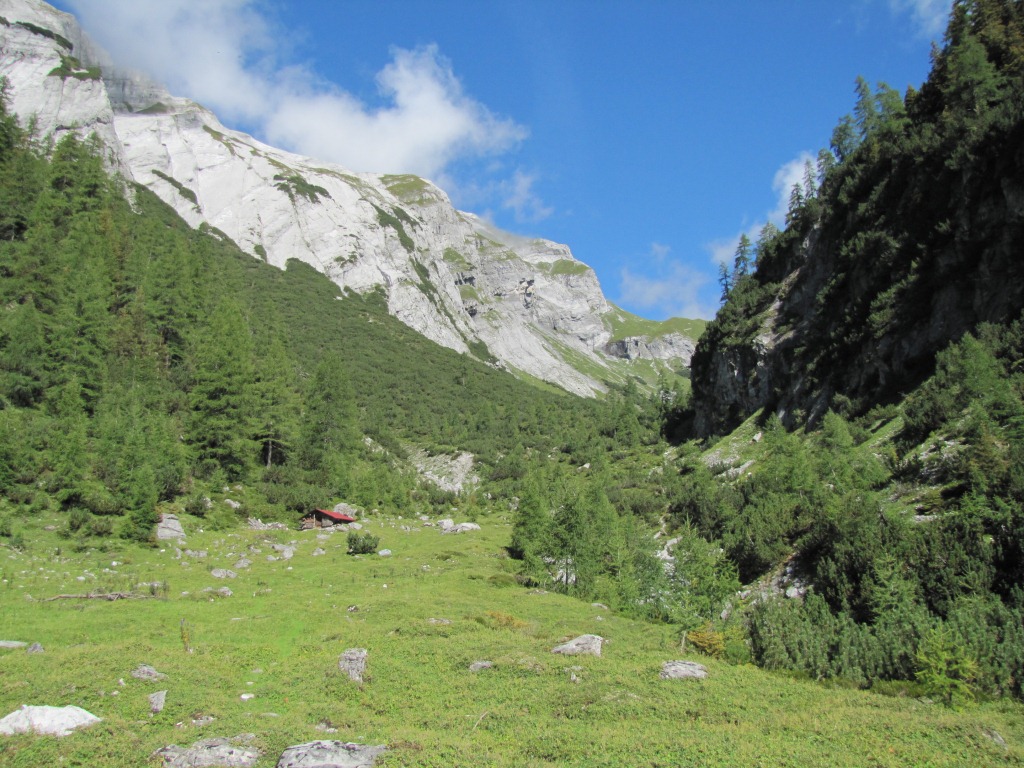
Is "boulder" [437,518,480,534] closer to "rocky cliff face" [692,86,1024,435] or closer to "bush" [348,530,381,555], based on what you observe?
"bush" [348,530,381,555]

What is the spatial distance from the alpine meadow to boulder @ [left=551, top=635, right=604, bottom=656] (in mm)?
324

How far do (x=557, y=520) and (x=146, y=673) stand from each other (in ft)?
79.8

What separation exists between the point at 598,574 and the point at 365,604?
47.2 ft

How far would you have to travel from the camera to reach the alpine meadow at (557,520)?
37.2 ft

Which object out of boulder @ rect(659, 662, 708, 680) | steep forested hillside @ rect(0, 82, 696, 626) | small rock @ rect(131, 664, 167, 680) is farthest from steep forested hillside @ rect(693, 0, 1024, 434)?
small rock @ rect(131, 664, 167, 680)

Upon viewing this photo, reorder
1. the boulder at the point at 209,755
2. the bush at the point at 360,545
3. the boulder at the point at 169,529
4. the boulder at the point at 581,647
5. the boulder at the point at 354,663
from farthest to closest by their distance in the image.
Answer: the bush at the point at 360,545 < the boulder at the point at 169,529 < the boulder at the point at 581,647 < the boulder at the point at 354,663 < the boulder at the point at 209,755

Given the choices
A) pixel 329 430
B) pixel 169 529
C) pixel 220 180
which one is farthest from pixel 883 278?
pixel 220 180

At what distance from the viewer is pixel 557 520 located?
114 ft

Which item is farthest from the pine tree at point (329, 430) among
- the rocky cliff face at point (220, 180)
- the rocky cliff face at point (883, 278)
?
the rocky cliff face at point (220, 180)

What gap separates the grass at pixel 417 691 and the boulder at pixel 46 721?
399 mm

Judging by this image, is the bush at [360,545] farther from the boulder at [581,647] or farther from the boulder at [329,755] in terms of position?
the boulder at [329,755]

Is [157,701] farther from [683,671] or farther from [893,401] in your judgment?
[893,401]

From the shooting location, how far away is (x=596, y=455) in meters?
80.8

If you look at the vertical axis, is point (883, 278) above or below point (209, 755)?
above
